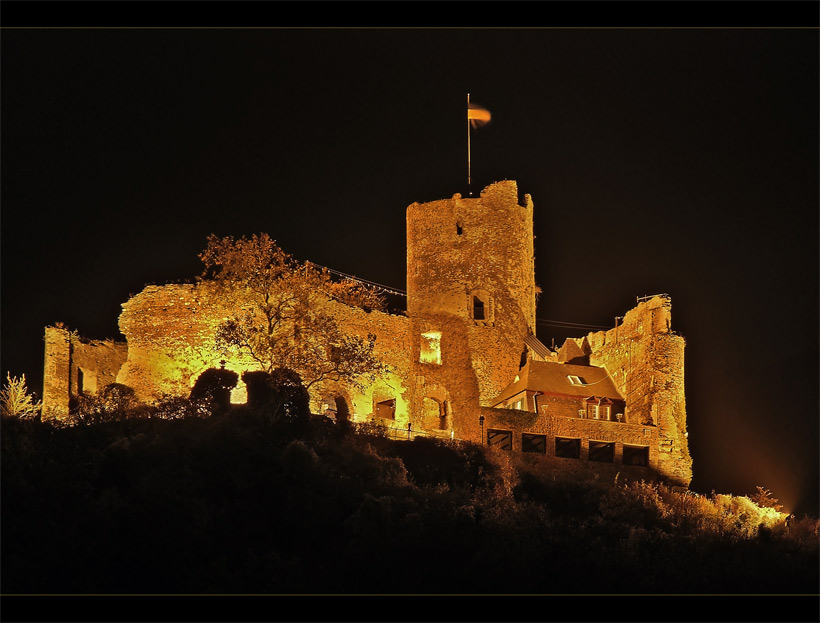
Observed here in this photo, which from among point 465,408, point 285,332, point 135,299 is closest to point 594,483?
point 465,408

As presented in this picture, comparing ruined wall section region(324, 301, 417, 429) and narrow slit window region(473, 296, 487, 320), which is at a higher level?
narrow slit window region(473, 296, 487, 320)

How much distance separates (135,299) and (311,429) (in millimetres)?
8475

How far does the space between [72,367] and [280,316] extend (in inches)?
277

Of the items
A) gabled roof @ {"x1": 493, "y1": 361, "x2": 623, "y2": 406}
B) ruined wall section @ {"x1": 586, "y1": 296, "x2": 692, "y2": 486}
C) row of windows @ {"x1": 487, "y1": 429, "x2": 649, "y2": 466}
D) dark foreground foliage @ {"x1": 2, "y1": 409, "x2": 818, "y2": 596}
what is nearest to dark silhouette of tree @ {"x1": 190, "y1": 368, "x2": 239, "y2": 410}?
dark foreground foliage @ {"x1": 2, "y1": 409, "x2": 818, "y2": 596}

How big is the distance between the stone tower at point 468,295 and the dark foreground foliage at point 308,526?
24.8 ft

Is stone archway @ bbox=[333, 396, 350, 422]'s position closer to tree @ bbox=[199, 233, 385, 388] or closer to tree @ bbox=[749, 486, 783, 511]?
tree @ bbox=[199, 233, 385, 388]

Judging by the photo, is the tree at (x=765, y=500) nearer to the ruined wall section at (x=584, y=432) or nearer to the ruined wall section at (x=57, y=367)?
the ruined wall section at (x=584, y=432)

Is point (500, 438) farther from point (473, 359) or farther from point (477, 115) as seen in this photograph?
point (477, 115)

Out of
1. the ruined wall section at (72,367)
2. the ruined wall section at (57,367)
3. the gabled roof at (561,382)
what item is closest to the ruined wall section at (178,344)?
the ruined wall section at (72,367)

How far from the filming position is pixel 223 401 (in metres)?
46.0

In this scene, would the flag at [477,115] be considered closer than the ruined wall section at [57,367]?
No

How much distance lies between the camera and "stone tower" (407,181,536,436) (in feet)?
174

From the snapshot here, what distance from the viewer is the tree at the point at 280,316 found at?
47688 millimetres

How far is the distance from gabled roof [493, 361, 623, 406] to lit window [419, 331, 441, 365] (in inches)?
110
